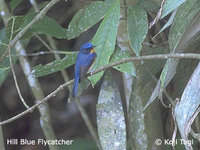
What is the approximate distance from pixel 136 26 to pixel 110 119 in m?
0.62

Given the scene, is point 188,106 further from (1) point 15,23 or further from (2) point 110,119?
(1) point 15,23

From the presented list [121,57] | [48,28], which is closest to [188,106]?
[121,57]

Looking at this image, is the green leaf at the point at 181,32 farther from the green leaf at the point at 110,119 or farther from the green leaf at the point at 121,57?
the green leaf at the point at 110,119

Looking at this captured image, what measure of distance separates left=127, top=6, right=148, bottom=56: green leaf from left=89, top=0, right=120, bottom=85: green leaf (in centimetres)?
10

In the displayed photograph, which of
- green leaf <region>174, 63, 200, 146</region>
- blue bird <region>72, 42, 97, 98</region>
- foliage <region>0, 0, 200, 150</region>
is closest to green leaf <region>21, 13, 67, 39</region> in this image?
foliage <region>0, 0, 200, 150</region>

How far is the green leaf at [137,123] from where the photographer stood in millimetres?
2867

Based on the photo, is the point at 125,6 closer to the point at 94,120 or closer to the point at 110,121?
the point at 110,121

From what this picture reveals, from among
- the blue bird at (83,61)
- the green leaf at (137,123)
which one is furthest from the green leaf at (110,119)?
the blue bird at (83,61)

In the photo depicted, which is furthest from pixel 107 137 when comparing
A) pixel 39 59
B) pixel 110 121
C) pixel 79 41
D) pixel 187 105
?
pixel 39 59

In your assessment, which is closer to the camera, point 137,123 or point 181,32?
point 181,32

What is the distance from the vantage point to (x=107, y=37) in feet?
8.79

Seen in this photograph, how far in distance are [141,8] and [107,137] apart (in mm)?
863

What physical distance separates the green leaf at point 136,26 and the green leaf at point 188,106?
0.44 meters

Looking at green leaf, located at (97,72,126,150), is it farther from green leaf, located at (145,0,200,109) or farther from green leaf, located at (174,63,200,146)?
green leaf, located at (174,63,200,146)
